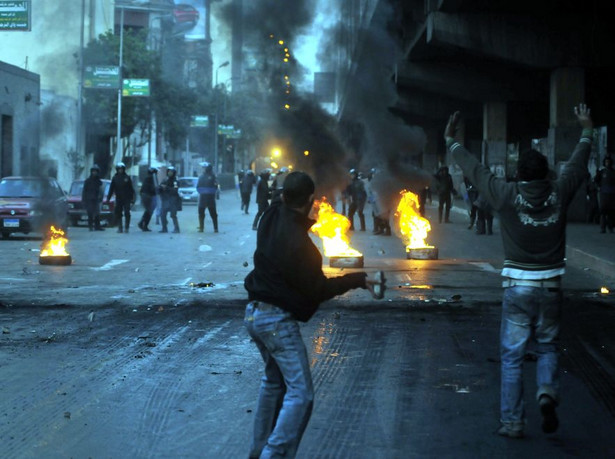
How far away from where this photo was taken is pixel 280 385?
5.50m

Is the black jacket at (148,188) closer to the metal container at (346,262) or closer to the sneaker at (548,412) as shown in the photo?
the metal container at (346,262)

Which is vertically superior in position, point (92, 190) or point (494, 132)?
point (494, 132)

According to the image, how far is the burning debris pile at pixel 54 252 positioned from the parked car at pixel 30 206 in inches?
263

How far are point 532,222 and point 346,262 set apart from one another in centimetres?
1215

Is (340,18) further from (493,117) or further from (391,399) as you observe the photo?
(391,399)

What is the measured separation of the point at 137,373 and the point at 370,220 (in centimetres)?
3137

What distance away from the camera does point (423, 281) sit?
1661cm

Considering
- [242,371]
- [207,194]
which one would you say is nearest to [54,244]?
[207,194]

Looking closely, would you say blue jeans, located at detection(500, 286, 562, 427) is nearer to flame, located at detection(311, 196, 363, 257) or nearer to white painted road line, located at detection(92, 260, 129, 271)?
flame, located at detection(311, 196, 363, 257)

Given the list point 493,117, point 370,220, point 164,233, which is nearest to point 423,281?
point 164,233

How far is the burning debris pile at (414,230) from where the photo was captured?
829 inches

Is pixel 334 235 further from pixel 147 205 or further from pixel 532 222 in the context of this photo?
pixel 532 222

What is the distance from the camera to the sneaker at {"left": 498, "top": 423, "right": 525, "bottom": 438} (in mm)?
6555

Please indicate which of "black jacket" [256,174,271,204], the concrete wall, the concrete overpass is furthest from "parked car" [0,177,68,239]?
the concrete wall
